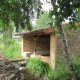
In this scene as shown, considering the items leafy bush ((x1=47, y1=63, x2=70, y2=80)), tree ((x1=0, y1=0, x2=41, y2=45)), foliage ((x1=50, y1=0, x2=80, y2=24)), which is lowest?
leafy bush ((x1=47, y1=63, x2=70, y2=80))

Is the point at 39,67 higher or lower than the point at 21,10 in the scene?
lower

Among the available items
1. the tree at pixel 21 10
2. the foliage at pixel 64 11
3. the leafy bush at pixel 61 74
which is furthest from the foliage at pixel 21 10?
the foliage at pixel 64 11

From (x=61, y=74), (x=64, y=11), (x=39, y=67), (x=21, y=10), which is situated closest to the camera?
(x=64, y=11)

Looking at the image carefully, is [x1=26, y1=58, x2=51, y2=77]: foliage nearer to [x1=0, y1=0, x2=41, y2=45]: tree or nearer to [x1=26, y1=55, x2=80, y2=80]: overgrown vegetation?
[x1=26, y1=55, x2=80, y2=80]: overgrown vegetation

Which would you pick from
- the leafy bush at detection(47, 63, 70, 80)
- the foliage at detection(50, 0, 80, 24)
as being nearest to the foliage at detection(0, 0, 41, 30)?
the leafy bush at detection(47, 63, 70, 80)

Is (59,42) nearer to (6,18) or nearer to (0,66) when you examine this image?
(6,18)

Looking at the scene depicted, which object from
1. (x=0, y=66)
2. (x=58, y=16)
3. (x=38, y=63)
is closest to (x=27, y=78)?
(x=38, y=63)

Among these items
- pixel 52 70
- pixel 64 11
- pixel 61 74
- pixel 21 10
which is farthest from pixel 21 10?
pixel 64 11

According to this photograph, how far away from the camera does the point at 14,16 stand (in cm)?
701

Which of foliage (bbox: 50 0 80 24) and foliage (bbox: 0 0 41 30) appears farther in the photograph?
foliage (bbox: 0 0 41 30)

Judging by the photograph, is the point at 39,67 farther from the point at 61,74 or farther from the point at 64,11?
the point at 64,11

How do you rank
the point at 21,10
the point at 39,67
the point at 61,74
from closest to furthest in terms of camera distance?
the point at 21,10, the point at 61,74, the point at 39,67

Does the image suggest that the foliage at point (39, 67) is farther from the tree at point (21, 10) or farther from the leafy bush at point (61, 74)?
the tree at point (21, 10)

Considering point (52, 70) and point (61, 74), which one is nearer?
point (61, 74)
